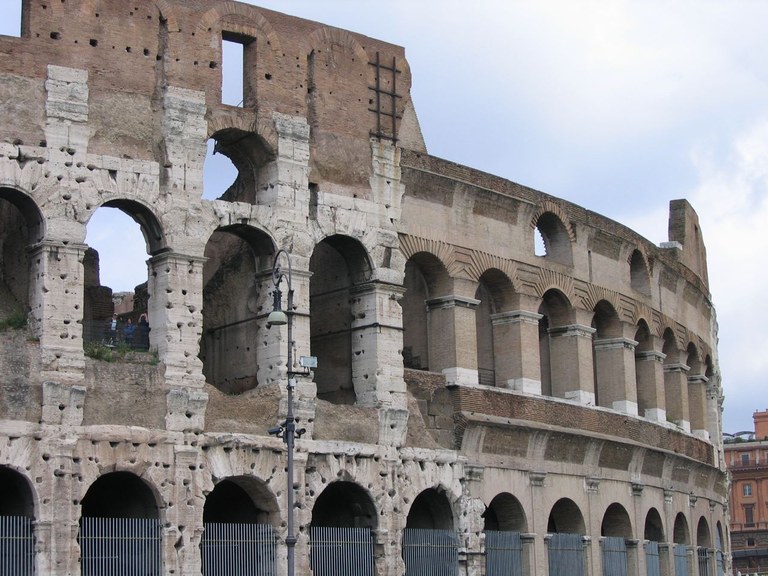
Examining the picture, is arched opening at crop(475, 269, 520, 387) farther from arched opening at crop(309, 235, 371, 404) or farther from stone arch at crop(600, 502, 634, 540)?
stone arch at crop(600, 502, 634, 540)

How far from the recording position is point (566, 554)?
2984 centimetres

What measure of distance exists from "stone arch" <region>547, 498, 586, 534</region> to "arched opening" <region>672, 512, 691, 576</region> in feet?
16.3

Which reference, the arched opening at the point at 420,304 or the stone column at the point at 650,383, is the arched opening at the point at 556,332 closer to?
the arched opening at the point at 420,304

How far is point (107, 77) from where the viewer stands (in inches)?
926

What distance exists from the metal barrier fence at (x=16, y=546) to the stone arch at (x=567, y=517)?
40.0ft

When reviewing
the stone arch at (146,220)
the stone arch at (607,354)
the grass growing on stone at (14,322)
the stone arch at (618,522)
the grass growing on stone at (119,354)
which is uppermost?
the stone arch at (146,220)

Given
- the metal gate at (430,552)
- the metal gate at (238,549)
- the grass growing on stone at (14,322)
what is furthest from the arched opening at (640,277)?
the grass growing on stone at (14,322)

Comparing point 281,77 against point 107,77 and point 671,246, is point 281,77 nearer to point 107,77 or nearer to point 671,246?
point 107,77

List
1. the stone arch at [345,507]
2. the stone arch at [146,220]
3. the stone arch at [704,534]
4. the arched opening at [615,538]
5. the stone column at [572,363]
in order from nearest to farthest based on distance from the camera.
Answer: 1. the stone arch at [146,220]
2. the stone arch at [345,507]
3. the stone column at [572,363]
4. the arched opening at [615,538]
5. the stone arch at [704,534]

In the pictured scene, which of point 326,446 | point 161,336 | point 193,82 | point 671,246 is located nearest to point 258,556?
point 326,446

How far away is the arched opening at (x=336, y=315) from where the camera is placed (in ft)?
87.1

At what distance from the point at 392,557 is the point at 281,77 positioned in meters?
8.30

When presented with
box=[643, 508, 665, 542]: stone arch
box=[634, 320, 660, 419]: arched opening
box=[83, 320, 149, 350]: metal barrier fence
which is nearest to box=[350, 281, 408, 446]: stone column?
box=[83, 320, 149, 350]: metal barrier fence

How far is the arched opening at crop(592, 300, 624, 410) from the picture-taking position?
3275 cm
